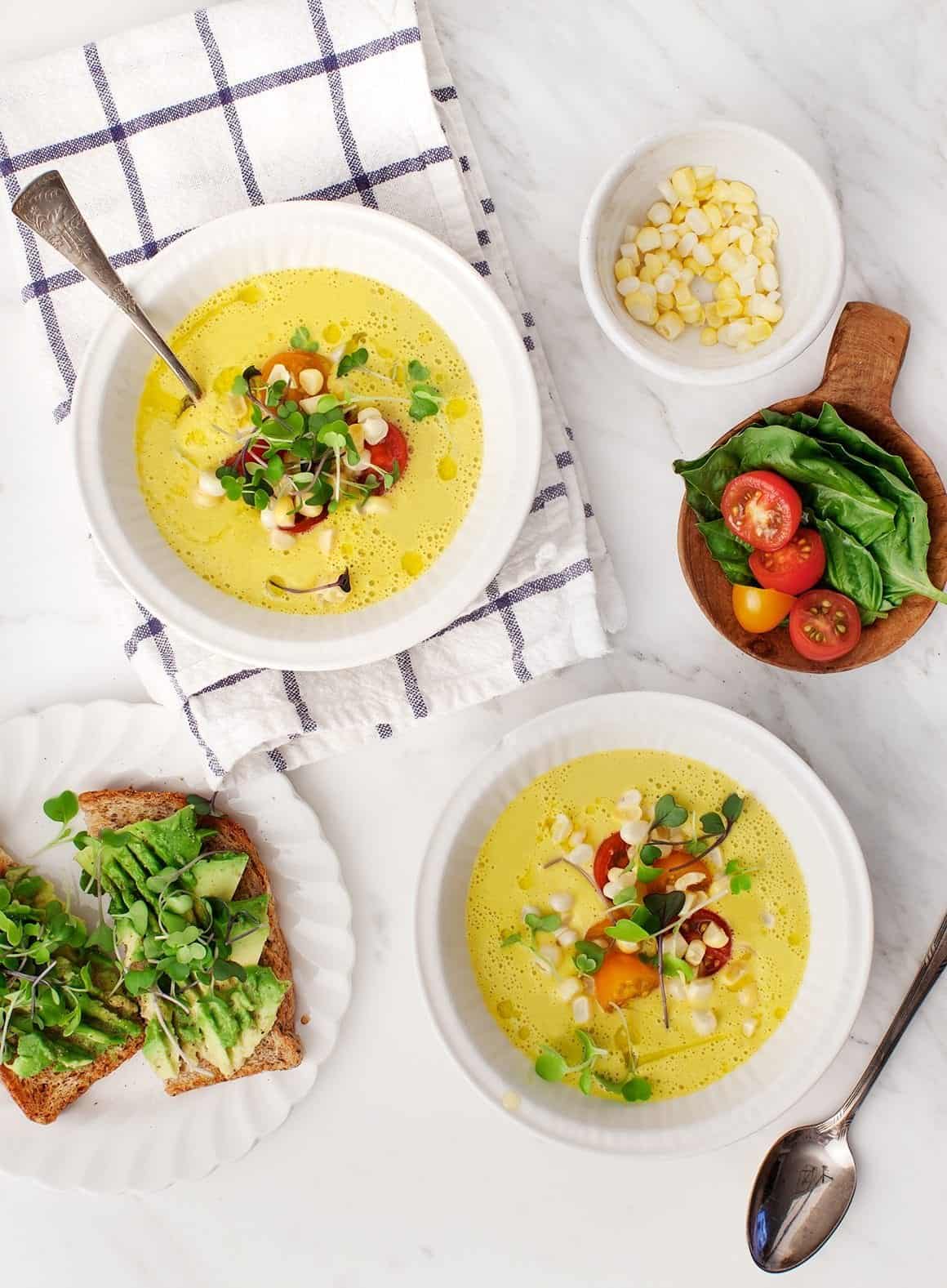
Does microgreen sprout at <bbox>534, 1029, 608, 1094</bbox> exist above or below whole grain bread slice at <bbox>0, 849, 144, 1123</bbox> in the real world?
below

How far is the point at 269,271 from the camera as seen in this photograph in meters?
2.30

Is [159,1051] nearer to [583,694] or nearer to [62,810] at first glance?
[62,810]

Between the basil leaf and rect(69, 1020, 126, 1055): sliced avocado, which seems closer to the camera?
the basil leaf

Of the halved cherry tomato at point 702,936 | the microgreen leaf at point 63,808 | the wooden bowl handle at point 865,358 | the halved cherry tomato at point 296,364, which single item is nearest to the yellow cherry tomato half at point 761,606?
the wooden bowl handle at point 865,358

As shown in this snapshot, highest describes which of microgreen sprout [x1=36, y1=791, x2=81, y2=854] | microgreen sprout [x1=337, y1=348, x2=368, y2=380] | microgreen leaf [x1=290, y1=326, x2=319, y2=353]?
microgreen leaf [x1=290, y1=326, x2=319, y2=353]

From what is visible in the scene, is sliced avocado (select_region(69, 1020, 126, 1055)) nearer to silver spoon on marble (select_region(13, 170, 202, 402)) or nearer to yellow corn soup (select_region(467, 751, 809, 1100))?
yellow corn soup (select_region(467, 751, 809, 1100))

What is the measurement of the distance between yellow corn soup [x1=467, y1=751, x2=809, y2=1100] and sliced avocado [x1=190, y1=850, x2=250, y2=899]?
1.79ft

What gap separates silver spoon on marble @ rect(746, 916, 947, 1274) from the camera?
2605 mm

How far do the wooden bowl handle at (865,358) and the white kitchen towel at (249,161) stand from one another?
611mm

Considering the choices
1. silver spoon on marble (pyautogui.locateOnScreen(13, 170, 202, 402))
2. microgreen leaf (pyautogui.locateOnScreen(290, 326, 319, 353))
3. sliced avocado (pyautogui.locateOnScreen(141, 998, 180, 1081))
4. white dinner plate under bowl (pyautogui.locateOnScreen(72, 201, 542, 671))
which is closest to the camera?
silver spoon on marble (pyautogui.locateOnScreen(13, 170, 202, 402))

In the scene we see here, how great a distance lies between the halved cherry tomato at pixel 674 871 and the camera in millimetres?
2434

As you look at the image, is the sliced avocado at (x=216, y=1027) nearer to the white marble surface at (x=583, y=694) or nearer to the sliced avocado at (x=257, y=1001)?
the sliced avocado at (x=257, y=1001)

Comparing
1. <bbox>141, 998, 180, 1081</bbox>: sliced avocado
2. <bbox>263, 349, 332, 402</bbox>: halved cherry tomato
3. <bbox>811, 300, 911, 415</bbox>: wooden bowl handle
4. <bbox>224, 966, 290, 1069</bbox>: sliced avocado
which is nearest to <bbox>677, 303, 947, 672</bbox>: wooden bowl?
<bbox>811, 300, 911, 415</bbox>: wooden bowl handle

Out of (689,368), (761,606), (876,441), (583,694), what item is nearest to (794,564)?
(761,606)
